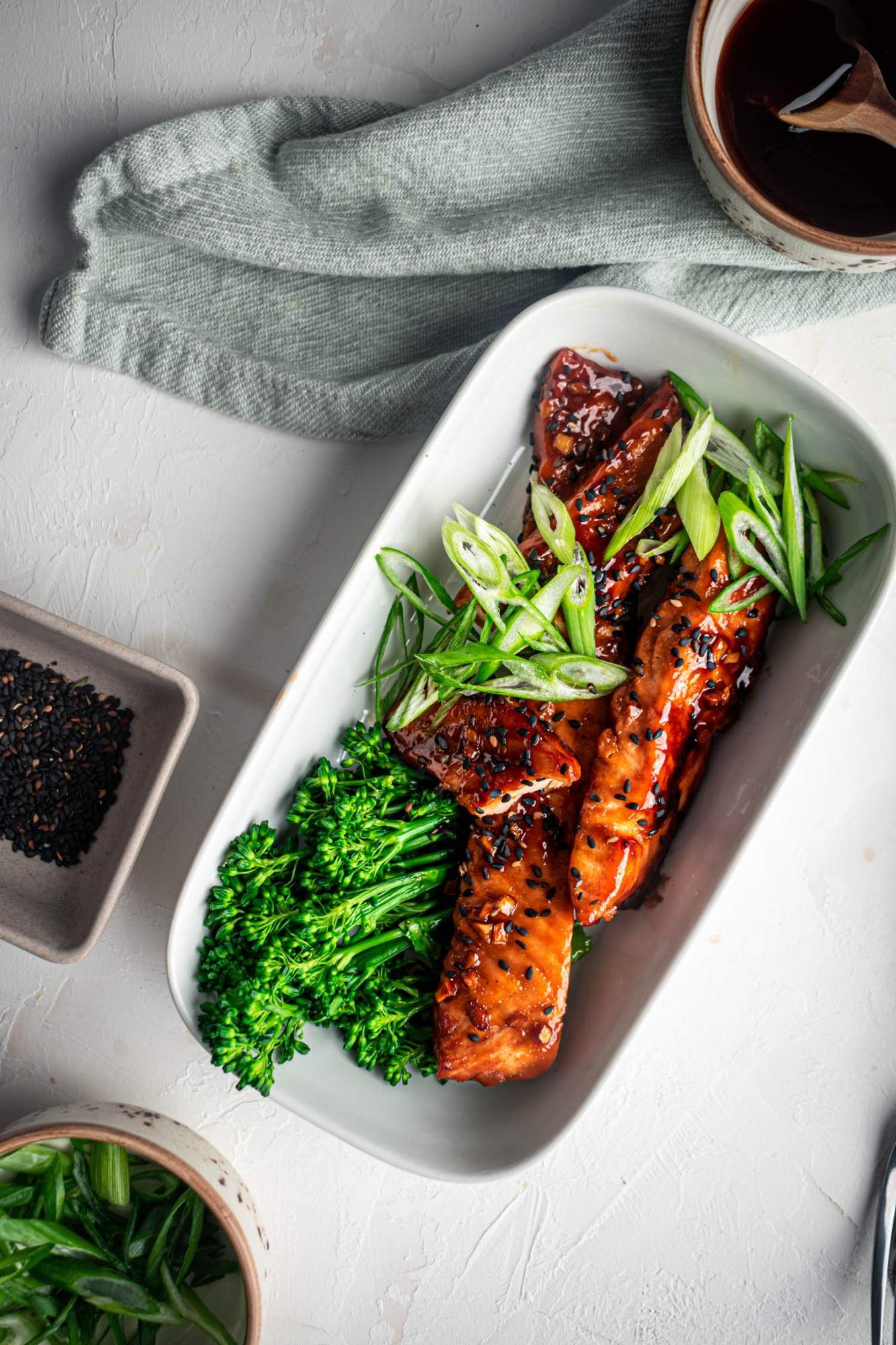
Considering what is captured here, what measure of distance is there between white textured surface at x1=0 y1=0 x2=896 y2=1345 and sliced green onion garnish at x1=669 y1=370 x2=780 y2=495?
608 mm

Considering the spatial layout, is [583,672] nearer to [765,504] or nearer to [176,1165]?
[765,504]

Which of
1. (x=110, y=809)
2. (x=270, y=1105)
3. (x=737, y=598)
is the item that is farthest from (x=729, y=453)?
(x=270, y=1105)

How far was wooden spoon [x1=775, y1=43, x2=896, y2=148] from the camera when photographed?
188cm

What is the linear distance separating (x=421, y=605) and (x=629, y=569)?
53 cm

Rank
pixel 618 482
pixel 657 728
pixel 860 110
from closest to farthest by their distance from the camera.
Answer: pixel 860 110, pixel 657 728, pixel 618 482

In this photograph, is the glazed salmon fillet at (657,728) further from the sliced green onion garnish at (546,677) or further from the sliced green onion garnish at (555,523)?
the sliced green onion garnish at (555,523)

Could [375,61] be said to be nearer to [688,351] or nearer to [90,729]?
[688,351]

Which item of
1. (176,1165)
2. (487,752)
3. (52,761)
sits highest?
(487,752)

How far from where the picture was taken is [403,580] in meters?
2.21

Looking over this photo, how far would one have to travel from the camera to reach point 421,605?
2.15 metres

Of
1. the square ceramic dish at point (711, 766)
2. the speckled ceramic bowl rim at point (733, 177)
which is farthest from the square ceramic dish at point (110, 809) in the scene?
the speckled ceramic bowl rim at point (733, 177)

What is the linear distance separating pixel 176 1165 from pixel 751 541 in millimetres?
1991

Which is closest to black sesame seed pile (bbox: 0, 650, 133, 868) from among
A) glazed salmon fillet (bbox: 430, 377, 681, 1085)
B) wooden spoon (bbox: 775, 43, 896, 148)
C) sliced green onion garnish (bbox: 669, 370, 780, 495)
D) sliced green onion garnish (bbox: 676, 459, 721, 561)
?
glazed salmon fillet (bbox: 430, 377, 681, 1085)

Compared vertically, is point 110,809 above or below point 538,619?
below
